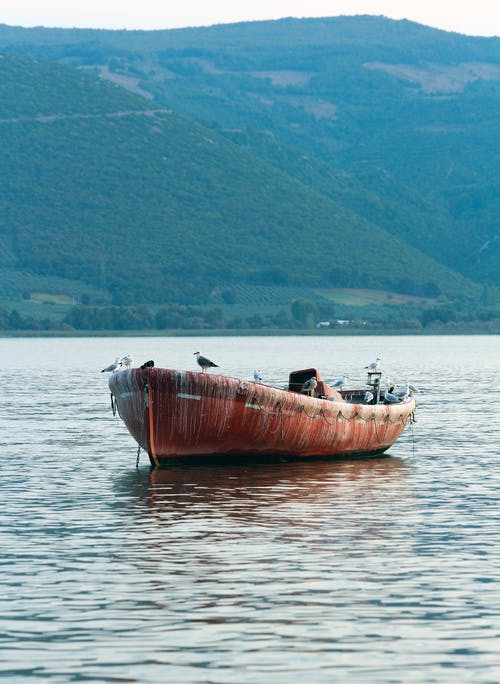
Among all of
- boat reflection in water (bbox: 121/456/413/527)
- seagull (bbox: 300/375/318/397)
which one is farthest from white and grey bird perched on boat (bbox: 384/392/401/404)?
seagull (bbox: 300/375/318/397)

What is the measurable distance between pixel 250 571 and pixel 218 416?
12.8m

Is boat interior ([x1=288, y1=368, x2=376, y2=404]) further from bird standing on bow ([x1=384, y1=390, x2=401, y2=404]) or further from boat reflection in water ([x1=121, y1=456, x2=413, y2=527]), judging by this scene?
bird standing on bow ([x1=384, y1=390, x2=401, y2=404])

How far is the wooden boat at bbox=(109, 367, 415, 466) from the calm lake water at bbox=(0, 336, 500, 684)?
61 cm

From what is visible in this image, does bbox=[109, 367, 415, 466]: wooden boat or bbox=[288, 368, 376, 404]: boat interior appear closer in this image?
bbox=[109, 367, 415, 466]: wooden boat

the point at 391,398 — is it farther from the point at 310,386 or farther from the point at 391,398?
the point at 310,386

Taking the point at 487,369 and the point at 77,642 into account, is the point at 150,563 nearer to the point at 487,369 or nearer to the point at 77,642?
the point at 77,642

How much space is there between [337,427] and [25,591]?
18.7 m

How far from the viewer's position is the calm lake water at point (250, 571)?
586 inches

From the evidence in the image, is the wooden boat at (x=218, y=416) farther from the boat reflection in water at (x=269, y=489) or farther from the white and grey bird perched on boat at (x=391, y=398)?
the white and grey bird perched on boat at (x=391, y=398)

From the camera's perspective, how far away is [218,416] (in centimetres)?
3241

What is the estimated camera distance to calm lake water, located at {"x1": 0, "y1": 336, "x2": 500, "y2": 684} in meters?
14.9

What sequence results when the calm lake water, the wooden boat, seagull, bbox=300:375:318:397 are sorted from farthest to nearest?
seagull, bbox=300:375:318:397
the wooden boat
the calm lake water

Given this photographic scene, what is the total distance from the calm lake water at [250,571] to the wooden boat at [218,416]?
610mm

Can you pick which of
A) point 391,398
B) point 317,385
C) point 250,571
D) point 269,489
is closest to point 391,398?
point 391,398
